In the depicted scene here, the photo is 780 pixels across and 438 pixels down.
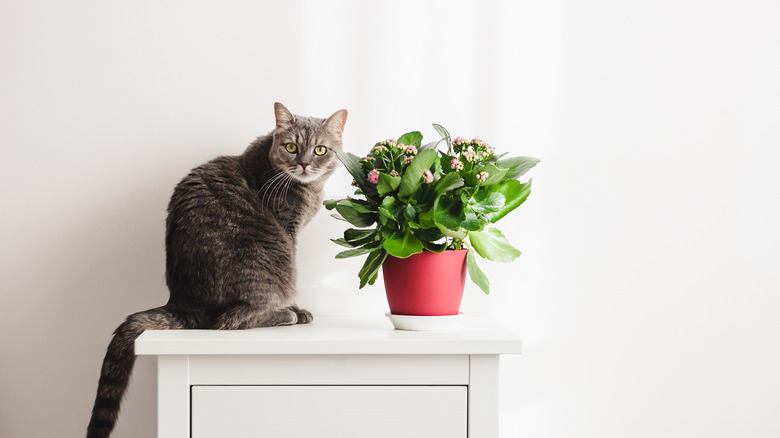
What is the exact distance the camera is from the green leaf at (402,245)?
1.02 meters

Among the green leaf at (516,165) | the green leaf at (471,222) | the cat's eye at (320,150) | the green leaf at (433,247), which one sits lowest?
the green leaf at (433,247)

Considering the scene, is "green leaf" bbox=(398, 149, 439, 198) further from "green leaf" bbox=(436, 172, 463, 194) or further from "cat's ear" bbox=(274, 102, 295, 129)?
"cat's ear" bbox=(274, 102, 295, 129)

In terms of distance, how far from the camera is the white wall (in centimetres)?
139

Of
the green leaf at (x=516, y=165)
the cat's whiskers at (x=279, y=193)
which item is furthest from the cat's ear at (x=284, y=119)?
the green leaf at (x=516, y=165)

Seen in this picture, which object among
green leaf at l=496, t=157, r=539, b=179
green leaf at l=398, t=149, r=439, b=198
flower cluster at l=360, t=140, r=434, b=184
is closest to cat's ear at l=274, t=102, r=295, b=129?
flower cluster at l=360, t=140, r=434, b=184

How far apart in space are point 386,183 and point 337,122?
A: 0.93ft

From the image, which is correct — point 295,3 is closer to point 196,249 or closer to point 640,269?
point 196,249

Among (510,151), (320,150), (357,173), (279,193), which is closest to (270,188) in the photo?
(279,193)

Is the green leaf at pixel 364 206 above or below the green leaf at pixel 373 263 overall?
above

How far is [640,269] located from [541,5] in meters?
0.68

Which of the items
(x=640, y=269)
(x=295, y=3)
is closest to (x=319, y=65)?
(x=295, y=3)

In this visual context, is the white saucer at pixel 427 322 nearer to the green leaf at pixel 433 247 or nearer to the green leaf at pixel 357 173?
the green leaf at pixel 433 247

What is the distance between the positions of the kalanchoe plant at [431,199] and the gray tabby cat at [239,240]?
17cm

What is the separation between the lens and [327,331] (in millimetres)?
1101
